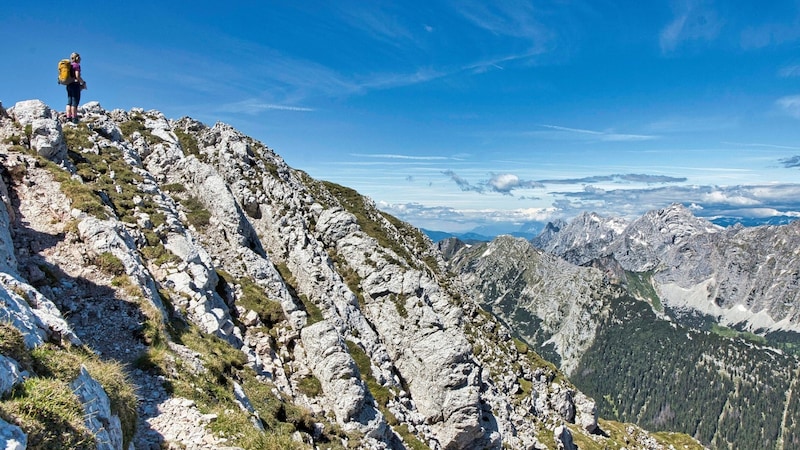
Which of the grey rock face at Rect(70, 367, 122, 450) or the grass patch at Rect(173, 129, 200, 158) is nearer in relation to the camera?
the grey rock face at Rect(70, 367, 122, 450)

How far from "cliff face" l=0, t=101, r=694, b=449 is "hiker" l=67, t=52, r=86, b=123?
1702 millimetres

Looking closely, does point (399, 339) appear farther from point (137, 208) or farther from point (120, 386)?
point (120, 386)

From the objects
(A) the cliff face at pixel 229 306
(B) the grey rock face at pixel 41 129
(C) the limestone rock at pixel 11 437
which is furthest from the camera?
(B) the grey rock face at pixel 41 129

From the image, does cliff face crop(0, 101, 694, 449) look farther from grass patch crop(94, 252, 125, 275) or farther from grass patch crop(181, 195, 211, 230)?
grass patch crop(181, 195, 211, 230)

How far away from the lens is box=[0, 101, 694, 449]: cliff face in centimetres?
1681

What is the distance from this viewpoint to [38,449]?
→ 8.01 meters

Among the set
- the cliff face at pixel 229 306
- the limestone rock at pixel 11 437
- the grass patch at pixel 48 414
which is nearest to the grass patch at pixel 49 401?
the grass patch at pixel 48 414

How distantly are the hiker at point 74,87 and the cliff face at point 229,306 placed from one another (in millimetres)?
1702

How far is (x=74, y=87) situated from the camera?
36.4m

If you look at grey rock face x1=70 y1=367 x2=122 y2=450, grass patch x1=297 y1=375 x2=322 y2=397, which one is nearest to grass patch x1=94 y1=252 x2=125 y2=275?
grey rock face x1=70 y1=367 x2=122 y2=450

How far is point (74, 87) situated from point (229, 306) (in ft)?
76.9

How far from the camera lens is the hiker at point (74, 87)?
34031 millimetres

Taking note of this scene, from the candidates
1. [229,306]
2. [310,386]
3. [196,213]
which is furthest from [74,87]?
[310,386]

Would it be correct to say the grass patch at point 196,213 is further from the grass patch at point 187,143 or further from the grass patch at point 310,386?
the grass patch at point 310,386
